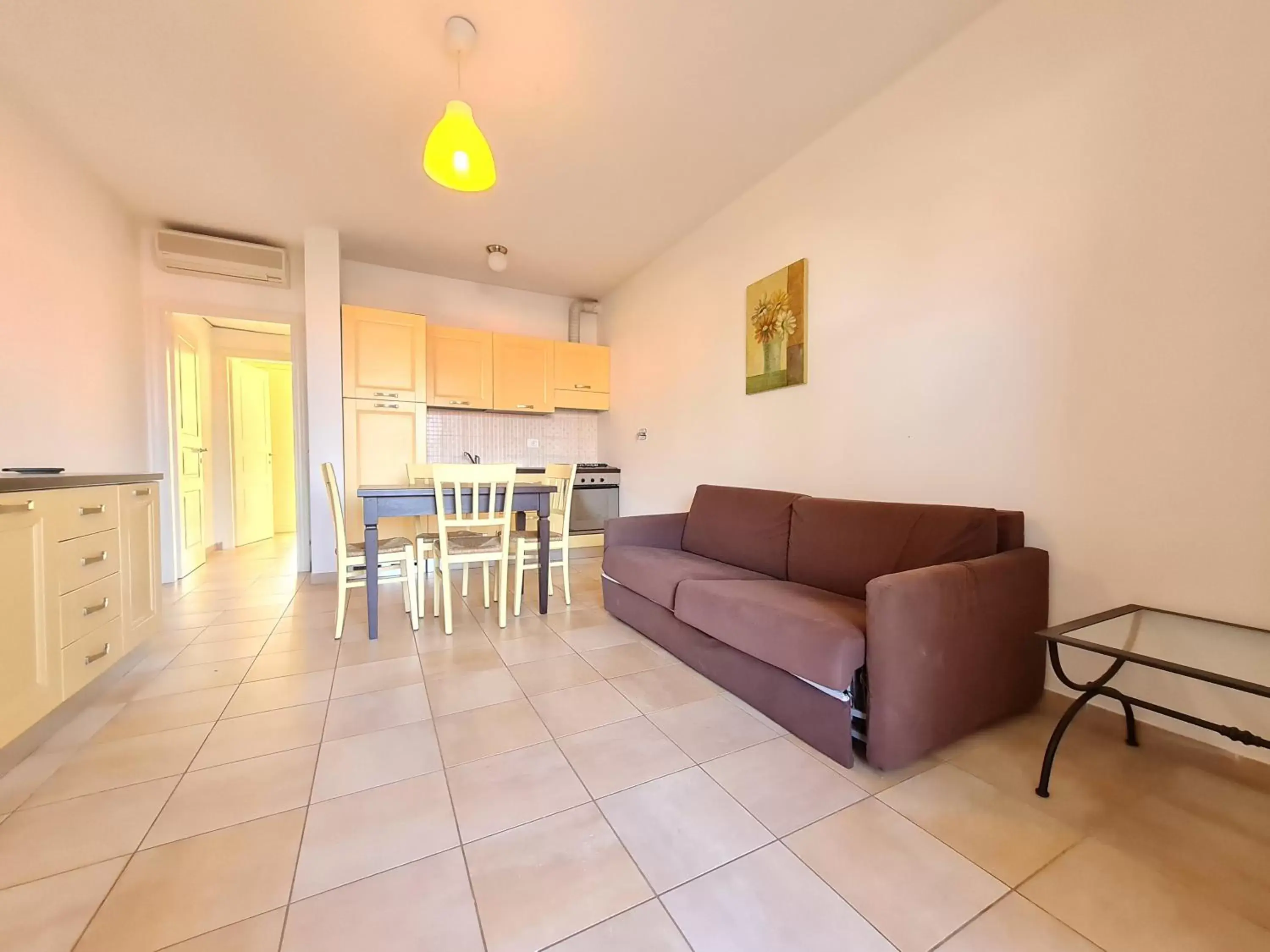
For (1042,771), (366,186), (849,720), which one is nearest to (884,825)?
(849,720)

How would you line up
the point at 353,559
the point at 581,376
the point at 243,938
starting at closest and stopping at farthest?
the point at 243,938 → the point at 353,559 → the point at 581,376

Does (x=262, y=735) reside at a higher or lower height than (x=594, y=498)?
lower

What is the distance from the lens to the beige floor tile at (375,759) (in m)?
1.34

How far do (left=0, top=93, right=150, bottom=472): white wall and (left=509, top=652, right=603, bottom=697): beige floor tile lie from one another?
2623mm

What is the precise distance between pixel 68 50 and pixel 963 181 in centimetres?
385

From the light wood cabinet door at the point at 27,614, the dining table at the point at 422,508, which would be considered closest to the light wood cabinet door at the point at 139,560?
the light wood cabinet door at the point at 27,614

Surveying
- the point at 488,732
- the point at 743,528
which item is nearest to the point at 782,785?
the point at 488,732

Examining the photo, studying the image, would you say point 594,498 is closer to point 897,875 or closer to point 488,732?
point 488,732

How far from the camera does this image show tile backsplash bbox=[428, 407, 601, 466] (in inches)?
177

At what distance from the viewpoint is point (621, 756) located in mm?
1469

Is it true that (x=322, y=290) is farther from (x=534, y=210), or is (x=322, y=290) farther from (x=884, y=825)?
(x=884, y=825)

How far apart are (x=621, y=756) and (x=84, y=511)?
2136 mm

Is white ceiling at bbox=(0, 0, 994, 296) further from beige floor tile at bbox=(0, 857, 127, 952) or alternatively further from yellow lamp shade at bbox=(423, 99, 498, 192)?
beige floor tile at bbox=(0, 857, 127, 952)

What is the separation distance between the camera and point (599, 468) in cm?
468
